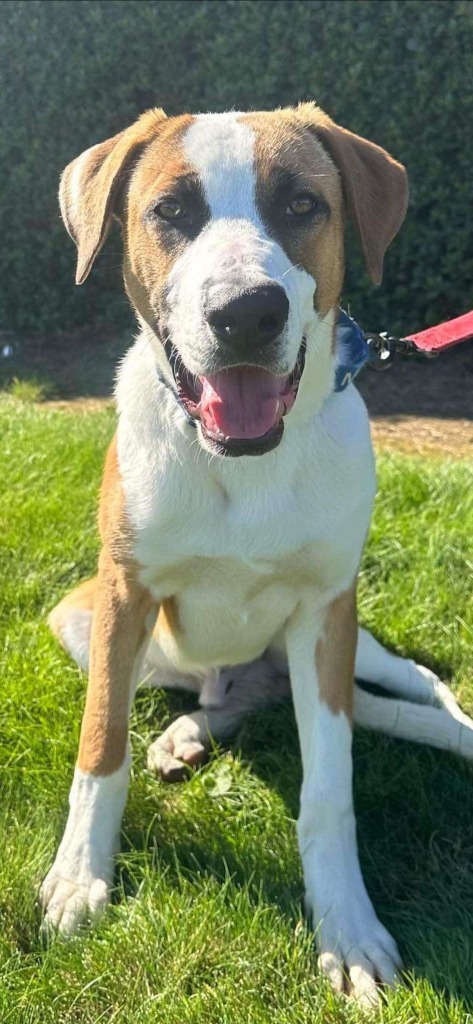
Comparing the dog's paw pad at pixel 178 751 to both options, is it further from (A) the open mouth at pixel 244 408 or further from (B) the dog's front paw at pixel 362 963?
(A) the open mouth at pixel 244 408

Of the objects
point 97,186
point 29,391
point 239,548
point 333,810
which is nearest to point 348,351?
point 239,548

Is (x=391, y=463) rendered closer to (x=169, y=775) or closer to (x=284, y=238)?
(x=169, y=775)

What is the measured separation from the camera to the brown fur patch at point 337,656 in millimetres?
2600

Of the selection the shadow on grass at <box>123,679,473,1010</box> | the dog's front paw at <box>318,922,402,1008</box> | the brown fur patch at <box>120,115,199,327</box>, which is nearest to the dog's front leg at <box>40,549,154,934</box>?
the shadow on grass at <box>123,679,473,1010</box>

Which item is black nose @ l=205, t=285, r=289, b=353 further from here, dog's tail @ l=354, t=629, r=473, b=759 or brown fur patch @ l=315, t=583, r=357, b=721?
dog's tail @ l=354, t=629, r=473, b=759

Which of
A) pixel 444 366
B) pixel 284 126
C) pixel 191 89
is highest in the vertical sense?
pixel 284 126

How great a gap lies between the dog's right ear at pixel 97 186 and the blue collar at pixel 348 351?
0.66 metres

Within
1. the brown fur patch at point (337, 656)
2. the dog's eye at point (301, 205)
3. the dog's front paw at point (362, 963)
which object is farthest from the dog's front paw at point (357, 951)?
the dog's eye at point (301, 205)

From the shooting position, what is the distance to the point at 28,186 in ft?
24.4

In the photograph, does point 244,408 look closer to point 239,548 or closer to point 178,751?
point 239,548

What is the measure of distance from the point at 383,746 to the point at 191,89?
5.31 m

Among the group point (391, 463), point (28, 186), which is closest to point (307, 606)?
point (391, 463)

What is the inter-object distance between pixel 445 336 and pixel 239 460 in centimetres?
96

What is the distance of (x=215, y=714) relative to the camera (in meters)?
3.10
